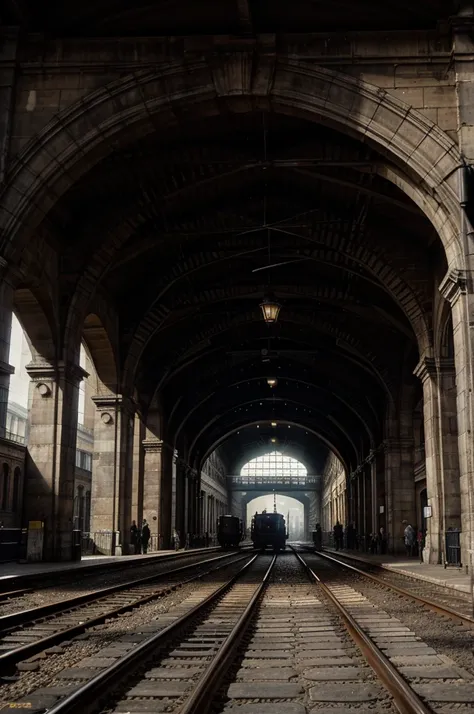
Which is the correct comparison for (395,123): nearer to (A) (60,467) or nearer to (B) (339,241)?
(B) (339,241)

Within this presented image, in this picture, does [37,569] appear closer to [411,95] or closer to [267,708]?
[411,95]

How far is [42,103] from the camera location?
1497 centimetres

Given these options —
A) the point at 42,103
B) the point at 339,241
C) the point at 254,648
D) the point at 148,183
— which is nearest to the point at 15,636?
the point at 254,648

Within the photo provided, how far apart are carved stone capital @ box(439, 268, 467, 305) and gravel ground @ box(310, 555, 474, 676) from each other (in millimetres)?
5285

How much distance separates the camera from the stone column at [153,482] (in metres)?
34.7

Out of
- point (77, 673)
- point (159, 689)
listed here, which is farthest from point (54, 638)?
point (159, 689)

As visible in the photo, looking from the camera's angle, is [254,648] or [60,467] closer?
[254,648]

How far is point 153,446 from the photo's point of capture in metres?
35.5

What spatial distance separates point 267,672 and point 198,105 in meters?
11.7

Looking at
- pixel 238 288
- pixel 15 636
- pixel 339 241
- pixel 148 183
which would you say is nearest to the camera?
pixel 15 636

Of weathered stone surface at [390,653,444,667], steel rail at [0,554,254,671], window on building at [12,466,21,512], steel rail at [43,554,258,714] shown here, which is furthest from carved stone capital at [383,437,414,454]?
weathered stone surface at [390,653,444,667]

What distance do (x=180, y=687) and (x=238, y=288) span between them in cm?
2211

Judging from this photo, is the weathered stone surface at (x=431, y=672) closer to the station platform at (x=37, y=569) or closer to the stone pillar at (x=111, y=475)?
the station platform at (x=37, y=569)

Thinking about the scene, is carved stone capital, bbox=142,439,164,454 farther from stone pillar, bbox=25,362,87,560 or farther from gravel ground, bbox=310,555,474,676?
gravel ground, bbox=310,555,474,676
